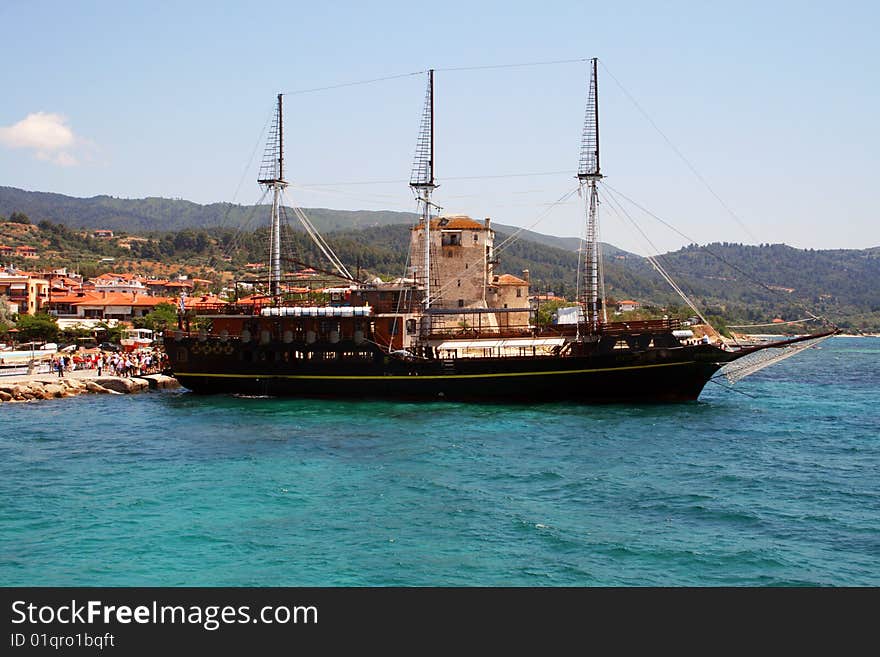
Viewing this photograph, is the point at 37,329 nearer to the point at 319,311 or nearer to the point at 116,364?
the point at 116,364

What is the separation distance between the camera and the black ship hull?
116ft

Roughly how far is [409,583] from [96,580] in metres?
5.29

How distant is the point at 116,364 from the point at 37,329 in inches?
622

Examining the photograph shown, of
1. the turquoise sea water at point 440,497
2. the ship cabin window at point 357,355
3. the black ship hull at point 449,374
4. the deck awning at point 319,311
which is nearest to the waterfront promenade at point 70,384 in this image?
the black ship hull at point 449,374

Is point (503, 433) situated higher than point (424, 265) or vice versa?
point (424, 265)

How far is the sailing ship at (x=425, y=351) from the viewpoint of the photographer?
35438 millimetres

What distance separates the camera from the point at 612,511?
18.7 metres

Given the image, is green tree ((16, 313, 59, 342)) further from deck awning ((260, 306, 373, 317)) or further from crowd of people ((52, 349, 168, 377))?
deck awning ((260, 306, 373, 317))

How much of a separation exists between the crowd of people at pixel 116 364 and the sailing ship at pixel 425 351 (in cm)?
700

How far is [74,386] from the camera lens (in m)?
41.7

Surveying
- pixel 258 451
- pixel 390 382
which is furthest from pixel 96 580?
pixel 390 382

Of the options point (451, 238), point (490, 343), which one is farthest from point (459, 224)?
point (490, 343)

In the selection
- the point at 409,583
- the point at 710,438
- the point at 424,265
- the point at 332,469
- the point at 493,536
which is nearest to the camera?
the point at 409,583
